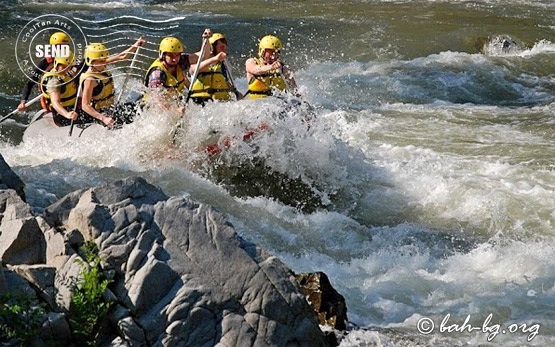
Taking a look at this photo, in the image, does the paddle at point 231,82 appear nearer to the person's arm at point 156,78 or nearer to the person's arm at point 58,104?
the person's arm at point 156,78

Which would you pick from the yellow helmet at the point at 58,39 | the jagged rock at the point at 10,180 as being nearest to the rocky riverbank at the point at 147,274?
the jagged rock at the point at 10,180

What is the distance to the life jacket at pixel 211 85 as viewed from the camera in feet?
32.4

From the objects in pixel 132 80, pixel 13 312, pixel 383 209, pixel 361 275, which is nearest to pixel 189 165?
pixel 383 209

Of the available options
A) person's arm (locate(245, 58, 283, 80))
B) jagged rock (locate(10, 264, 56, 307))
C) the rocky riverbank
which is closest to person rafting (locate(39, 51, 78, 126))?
person's arm (locate(245, 58, 283, 80))

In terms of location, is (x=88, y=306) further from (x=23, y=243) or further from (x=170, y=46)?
(x=170, y=46)

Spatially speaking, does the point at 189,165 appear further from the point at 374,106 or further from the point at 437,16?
the point at 437,16

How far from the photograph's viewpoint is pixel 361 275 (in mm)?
6723

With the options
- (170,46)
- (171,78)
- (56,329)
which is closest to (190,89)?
(171,78)

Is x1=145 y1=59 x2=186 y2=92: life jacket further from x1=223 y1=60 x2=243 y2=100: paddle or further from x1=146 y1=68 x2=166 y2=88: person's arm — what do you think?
x1=223 y1=60 x2=243 y2=100: paddle

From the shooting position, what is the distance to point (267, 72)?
9.86 meters

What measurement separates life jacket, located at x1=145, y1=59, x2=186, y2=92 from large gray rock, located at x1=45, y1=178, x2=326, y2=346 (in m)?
4.77

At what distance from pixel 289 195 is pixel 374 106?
13.4 ft

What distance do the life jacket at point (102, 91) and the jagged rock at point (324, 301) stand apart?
508 centimetres

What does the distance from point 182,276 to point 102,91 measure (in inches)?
227
